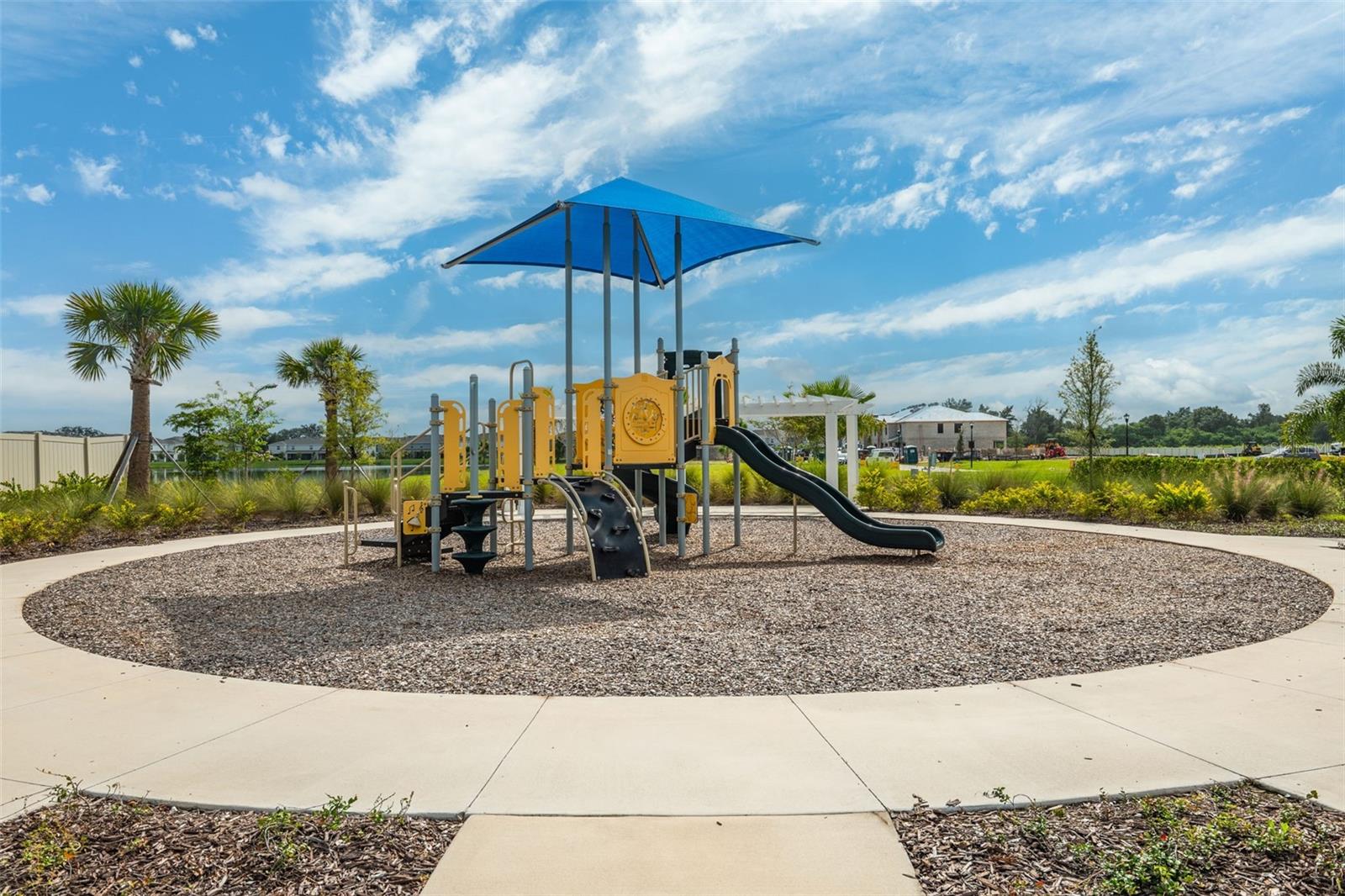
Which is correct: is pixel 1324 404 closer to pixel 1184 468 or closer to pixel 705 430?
pixel 1184 468

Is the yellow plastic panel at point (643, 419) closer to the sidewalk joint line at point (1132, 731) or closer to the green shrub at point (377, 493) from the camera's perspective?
the sidewalk joint line at point (1132, 731)

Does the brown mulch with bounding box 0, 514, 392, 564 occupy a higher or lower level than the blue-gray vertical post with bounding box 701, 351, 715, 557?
lower

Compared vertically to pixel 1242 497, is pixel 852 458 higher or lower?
higher

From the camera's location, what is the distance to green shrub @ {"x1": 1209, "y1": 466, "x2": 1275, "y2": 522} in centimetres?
1449

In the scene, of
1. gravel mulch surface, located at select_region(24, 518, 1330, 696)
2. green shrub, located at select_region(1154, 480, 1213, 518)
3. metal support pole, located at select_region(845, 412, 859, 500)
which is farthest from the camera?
metal support pole, located at select_region(845, 412, 859, 500)

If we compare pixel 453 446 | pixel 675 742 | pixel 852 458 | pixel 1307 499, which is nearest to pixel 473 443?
pixel 453 446

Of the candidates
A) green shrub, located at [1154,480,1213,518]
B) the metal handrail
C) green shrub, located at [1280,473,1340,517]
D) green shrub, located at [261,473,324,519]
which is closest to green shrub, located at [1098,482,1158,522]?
green shrub, located at [1154,480,1213,518]

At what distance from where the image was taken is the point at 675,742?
11.7ft

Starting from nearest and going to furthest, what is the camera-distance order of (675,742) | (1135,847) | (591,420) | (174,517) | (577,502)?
(1135,847) → (675,742) → (577,502) → (591,420) → (174,517)

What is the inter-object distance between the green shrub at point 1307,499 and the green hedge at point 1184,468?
125cm

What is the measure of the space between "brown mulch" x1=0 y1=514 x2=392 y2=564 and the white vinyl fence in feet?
23.2

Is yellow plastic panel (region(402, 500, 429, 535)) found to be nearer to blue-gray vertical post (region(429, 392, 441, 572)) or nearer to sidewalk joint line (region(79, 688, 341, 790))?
blue-gray vertical post (region(429, 392, 441, 572))

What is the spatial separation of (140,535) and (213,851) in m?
12.9

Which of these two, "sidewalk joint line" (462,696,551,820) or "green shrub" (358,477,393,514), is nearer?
"sidewalk joint line" (462,696,551,820)
